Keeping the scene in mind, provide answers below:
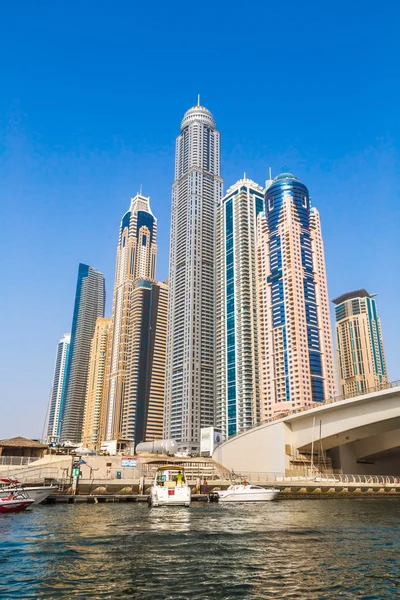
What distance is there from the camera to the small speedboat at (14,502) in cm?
4316

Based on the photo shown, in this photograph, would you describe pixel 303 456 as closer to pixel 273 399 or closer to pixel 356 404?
pixel 356 404

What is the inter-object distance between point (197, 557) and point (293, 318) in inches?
6485

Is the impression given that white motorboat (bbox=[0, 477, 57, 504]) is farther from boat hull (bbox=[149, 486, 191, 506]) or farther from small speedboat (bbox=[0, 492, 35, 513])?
boat hull (bbox=[149, 486, 191, 506])

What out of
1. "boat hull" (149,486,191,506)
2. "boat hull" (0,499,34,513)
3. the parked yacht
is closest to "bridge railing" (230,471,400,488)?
"boat hull" (149,486,191,506)

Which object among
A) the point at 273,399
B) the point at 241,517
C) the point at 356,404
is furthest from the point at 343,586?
the point at 273,399

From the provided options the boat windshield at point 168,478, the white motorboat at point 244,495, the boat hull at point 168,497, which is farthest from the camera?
the white motorboat at point 244,495

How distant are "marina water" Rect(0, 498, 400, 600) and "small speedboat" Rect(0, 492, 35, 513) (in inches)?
176

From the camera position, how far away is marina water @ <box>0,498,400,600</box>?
17.3 meters

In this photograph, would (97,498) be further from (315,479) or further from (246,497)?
(315,479)

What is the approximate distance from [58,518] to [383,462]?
263ft

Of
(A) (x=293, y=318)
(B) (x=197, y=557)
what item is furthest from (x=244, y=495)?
(A) (x=293, y=318)

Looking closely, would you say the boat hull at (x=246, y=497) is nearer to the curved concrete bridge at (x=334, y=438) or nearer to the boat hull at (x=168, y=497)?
the boat hull at (x=168, y=497)

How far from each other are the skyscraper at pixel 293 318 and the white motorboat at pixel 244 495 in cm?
11899

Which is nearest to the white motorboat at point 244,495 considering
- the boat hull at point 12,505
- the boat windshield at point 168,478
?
the boat windshield at point 168,478
